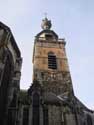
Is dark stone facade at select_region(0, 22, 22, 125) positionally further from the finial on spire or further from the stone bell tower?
the finial on spire

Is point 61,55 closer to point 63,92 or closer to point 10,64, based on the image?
point 63,92

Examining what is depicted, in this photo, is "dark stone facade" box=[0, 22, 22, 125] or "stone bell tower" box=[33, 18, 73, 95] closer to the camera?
"dark stone facade" box=[0, 22, 22, 125]

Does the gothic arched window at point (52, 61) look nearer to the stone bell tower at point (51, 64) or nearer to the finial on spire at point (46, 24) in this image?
the stone bell tower at point (51, 64)

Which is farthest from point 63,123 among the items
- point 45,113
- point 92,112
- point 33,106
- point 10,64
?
point 10,64

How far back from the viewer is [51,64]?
23469mm

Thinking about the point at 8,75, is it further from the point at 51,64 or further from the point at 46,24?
the point at 46,24

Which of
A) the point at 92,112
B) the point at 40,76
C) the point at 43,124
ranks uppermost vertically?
the point at 40,76

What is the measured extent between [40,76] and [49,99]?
4789 millimetres

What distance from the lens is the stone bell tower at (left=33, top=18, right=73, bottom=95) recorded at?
20.9 metres

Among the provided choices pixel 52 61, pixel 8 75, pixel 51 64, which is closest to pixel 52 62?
pixel 52 61

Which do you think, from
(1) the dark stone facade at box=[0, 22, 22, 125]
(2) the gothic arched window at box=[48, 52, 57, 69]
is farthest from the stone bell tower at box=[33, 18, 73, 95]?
(1) the dark stone facade at box=[0, 22, 22, 125]

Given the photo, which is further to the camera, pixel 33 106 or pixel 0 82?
pixel 33 106

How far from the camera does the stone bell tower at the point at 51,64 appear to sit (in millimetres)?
20938

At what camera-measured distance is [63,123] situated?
614 inches
